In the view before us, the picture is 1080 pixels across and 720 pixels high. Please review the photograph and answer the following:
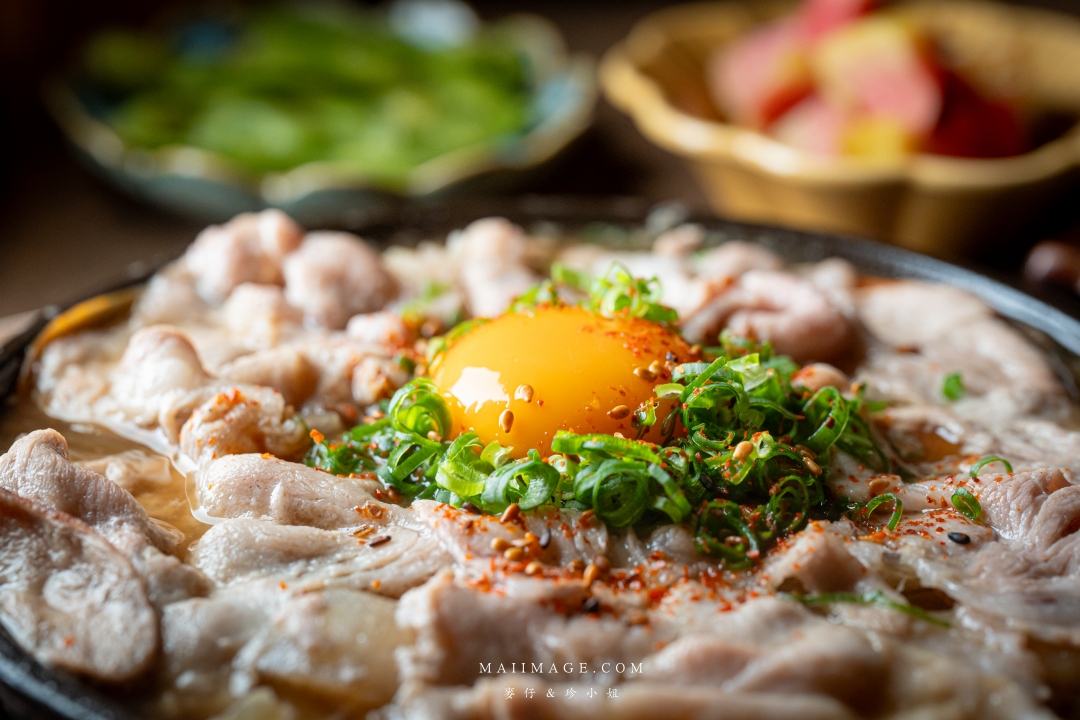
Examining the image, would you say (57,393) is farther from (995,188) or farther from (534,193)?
(995,188)

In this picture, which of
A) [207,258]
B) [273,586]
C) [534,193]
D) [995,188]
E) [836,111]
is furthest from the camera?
[534,193]

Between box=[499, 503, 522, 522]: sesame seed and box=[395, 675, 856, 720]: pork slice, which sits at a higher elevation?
box=[499, 503, 522, 522]: sesame seed

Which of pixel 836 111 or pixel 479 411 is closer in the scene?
pixel 479 411

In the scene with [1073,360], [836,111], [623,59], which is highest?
[623,59]

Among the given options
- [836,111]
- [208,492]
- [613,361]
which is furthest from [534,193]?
[208,492]

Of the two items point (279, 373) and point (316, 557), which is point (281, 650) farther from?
point (279, 373)

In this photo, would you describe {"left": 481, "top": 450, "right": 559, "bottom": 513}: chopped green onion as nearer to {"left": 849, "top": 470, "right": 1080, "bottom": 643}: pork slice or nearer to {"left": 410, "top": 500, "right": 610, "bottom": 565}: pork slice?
{"left": 410, "top": 500, "right": 610, "bottom": 565}: pork slice

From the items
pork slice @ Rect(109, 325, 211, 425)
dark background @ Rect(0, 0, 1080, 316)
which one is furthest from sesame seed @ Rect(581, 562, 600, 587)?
dark background @ Rect(0, 0, 1080, 316)
